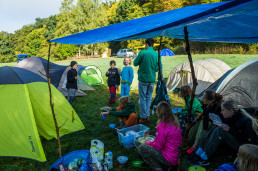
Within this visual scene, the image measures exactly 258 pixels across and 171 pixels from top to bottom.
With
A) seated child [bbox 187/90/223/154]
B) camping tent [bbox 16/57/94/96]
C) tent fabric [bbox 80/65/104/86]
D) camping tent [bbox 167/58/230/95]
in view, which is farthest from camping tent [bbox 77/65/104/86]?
seated child [bbox 187/90/223/154]

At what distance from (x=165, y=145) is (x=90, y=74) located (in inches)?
297

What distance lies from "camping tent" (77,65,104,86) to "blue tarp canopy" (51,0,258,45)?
661 centimetres

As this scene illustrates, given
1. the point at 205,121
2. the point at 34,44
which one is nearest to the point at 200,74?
the point at 205,121

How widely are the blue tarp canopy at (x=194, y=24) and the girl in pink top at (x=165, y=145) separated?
1.10 m

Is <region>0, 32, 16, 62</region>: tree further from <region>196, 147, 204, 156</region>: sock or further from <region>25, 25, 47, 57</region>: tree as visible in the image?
<region>196, 147, 204, 156</region>: sock

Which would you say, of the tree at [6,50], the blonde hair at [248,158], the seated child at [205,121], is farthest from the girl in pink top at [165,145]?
the tree at [6,50]

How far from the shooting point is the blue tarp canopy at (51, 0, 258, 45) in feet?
5.83

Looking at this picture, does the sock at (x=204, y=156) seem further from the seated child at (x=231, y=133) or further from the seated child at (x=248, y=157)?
the seated child at (x=248, y=157)

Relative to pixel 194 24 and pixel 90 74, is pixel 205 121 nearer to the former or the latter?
pixel 194 24

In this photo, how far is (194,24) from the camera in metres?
2.90

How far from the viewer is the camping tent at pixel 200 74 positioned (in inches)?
269

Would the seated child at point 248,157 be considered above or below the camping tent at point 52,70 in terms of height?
below

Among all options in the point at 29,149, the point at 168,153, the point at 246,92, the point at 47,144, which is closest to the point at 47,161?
the point at 29,149

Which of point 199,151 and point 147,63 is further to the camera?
point 147,63
